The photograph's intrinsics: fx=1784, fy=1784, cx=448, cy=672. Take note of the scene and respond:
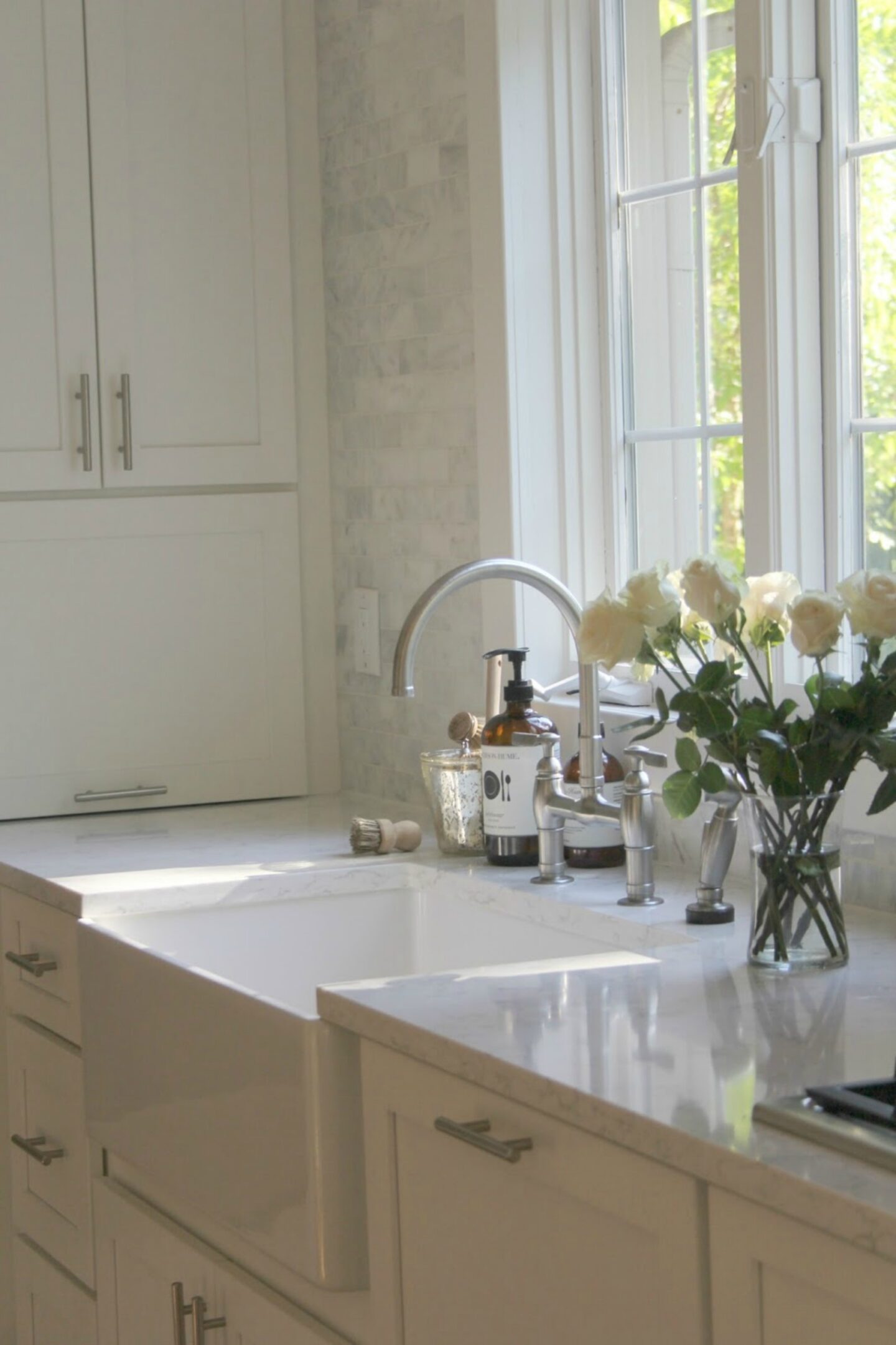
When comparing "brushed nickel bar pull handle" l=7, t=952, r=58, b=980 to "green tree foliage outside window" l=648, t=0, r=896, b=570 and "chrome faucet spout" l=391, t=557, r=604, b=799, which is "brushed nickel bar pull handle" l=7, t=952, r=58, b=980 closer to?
"chrome faucet spout" l=391, t=557, r=604, b=799

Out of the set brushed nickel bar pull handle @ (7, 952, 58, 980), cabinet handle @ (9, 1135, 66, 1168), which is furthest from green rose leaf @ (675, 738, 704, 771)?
cabinet handle @ (9, 1135, 66, 1168)

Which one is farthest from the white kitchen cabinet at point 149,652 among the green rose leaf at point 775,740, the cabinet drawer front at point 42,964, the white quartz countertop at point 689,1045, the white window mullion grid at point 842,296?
the green rose leaf at point 775,740

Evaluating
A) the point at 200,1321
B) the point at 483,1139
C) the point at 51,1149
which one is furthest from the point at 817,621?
the point at 51,1149

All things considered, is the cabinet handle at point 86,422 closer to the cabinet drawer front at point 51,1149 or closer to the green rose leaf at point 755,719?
the cabinet drawer front at point 51,1149

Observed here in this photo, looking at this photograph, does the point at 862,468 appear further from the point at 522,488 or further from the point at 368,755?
the point at 368,755

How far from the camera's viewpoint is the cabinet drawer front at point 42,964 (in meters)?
2.43

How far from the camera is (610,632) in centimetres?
179

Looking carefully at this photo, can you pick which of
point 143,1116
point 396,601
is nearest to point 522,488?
point 396,601

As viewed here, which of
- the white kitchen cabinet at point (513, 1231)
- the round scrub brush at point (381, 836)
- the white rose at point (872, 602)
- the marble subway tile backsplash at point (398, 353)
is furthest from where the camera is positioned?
the marble subway tile backsplash at point (398, 353)

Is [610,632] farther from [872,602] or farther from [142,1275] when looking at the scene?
[142,1275]

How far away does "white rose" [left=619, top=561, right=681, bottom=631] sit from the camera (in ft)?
5.81

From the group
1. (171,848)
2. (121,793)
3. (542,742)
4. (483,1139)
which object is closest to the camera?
(483,1139)

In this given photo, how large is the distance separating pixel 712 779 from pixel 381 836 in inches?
34.1

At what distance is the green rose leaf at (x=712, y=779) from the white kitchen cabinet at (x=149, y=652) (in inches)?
61.3
